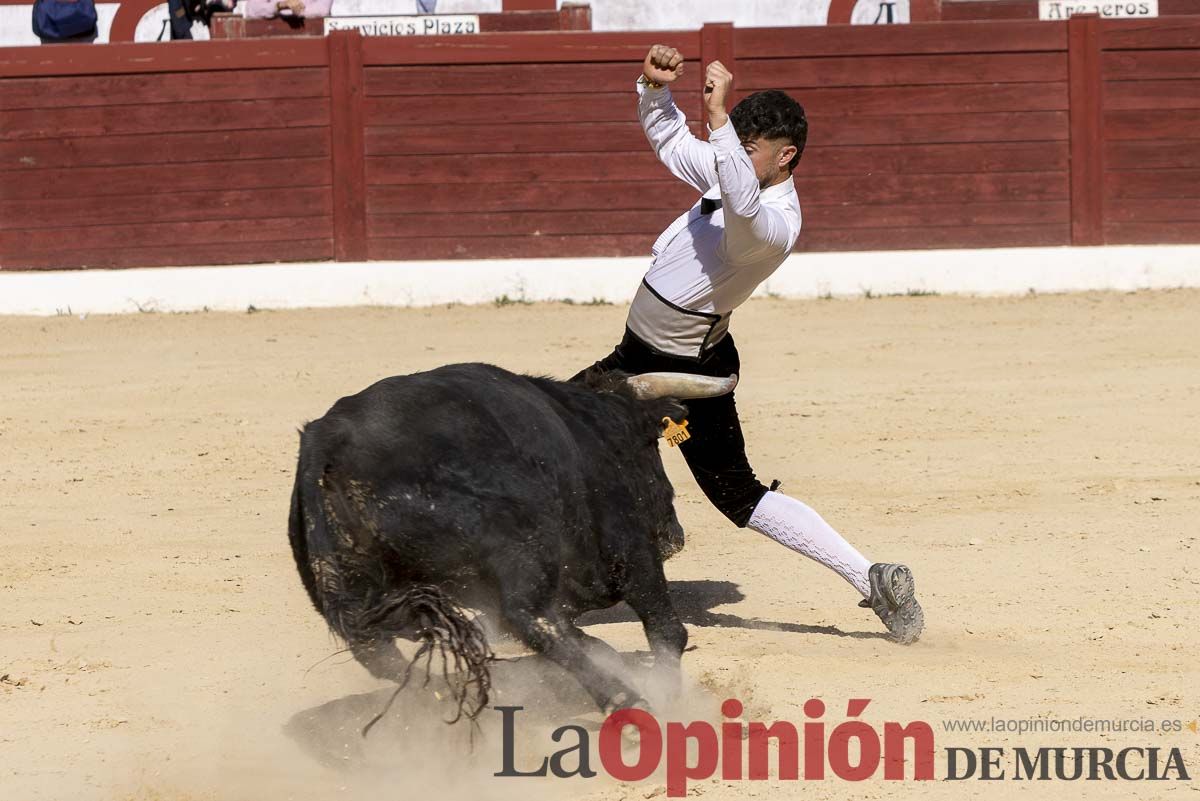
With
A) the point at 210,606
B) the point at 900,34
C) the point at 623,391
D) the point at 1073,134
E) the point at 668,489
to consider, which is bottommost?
the point at 210,606

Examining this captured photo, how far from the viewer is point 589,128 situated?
952 centimetres

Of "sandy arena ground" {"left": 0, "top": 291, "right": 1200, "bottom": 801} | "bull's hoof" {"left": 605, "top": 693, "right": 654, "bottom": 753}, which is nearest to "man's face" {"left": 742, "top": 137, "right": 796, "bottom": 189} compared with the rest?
"sandy arena ground" {"left": 0, "top": 291, "right": 1200, "bottom": 801}

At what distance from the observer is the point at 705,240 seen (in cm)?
361

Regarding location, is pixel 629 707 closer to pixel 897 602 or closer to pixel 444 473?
pixel 444 473

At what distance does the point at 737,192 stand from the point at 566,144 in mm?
6424

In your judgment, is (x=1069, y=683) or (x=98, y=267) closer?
(x=1069, y=683)

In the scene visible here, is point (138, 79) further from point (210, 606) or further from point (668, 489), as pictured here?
point (668, 489)

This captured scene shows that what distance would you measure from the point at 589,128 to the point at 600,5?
240 cm

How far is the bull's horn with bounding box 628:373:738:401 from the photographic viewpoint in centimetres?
345

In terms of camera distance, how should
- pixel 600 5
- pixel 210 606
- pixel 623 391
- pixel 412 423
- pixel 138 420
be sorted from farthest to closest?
pixel 600 5, pixel 138 420, pixel 210 606, pixel 623 391, pixel 412 423

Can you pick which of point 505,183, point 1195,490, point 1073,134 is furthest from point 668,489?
point 1073,134

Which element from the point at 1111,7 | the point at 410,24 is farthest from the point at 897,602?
the point at 1111,7

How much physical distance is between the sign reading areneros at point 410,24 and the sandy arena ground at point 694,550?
7.20ft

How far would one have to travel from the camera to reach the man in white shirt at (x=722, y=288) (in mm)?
3484
